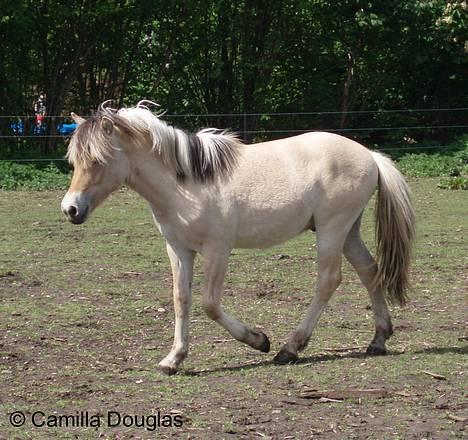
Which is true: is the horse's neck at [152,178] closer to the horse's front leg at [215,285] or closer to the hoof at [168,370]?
the horse's front leg at [215,285]

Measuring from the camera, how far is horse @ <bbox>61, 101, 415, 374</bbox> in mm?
5973

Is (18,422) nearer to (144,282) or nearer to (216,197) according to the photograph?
(216,197)

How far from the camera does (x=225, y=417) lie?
16.0 feet

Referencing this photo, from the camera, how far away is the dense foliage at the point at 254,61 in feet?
62.6

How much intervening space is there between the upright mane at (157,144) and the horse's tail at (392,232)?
1.08 m

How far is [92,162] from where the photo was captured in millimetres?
5887

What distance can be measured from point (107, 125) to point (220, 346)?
→ 1766mm

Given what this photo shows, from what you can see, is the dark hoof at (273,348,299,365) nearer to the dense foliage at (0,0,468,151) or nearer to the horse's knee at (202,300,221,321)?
the horse's knee at (202,300,221,321)

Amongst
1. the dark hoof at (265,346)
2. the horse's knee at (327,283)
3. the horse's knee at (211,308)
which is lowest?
the dark hoof at (265,346)

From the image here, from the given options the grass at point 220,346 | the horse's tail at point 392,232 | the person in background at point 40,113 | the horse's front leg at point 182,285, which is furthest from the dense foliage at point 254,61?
the horse's front leg at point 182,285

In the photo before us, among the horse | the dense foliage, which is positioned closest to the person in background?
the dense foliage

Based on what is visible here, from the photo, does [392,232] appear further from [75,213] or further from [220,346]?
[75,213]

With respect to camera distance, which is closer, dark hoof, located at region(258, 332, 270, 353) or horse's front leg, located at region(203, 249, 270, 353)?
horse's front leg, located at region(203, 249, 270, 353)

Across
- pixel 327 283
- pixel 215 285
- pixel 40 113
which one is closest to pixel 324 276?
pixel 327 283
